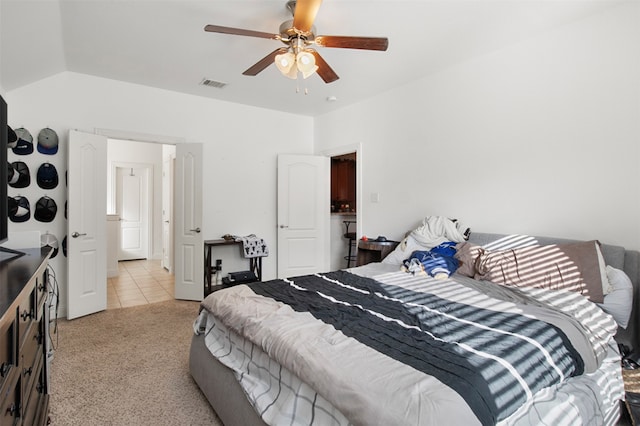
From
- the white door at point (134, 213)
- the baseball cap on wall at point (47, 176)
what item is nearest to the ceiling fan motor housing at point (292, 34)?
the baseball cap on wall at point (47, 176)

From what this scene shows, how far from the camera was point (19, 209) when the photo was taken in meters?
3.30

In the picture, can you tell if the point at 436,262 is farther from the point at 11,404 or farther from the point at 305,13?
the point at 11,404

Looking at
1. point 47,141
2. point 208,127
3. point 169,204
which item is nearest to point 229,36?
point 208,127

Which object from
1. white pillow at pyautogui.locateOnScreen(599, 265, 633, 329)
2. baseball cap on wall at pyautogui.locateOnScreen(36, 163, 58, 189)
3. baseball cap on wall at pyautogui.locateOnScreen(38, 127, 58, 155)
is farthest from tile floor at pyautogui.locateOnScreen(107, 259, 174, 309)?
white pillow at pyautogui.locateOnScreen(599, 265, 633, 329)

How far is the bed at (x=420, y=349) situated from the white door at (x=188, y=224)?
2.16 meters

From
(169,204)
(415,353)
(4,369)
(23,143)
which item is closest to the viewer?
(4,369)

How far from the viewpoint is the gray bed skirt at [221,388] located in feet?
5.09

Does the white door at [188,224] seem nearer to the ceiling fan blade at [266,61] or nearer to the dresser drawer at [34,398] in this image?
the ceiling fan blade at [266,61]

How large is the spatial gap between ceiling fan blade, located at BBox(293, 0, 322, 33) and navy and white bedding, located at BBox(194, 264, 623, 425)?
1.74 meters

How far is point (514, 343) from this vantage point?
1377 millimetres

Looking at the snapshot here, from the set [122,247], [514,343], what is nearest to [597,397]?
[514,343]

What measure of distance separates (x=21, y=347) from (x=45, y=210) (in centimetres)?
298

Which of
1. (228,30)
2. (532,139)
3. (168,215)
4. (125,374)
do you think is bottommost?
(125,374)

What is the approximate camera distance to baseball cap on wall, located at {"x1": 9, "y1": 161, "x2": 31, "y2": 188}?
3264 mm
